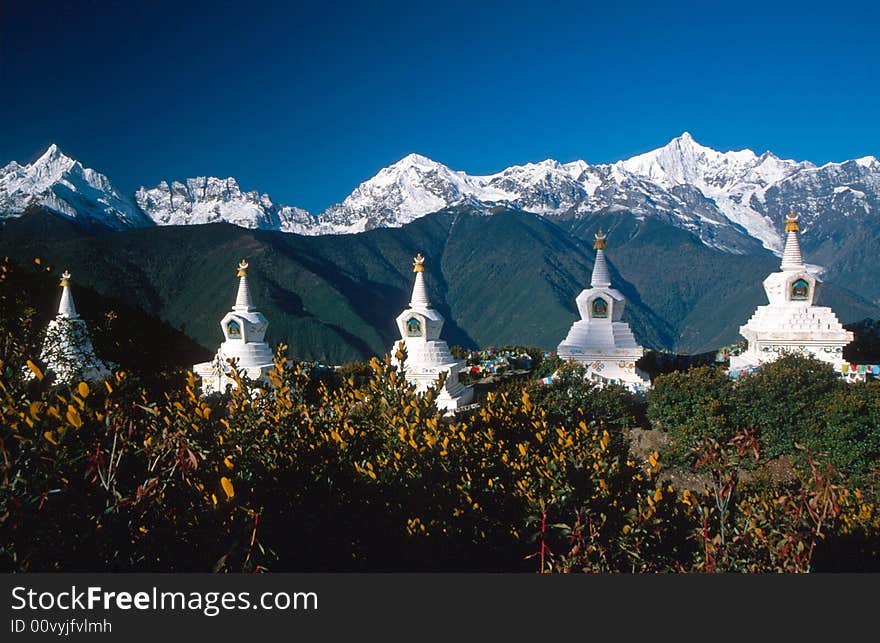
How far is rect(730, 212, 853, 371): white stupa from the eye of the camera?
77.0 feet

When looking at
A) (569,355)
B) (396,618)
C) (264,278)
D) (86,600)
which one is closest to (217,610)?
(86,600)

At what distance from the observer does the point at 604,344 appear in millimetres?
24625

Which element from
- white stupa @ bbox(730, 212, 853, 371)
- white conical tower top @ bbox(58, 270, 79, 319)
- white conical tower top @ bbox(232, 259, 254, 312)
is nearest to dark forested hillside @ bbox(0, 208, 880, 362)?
white conical tower top @ bbox(232, 259, 254, 312)

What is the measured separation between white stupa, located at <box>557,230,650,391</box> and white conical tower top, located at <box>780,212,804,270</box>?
21.5 feet

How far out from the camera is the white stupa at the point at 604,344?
2417cm

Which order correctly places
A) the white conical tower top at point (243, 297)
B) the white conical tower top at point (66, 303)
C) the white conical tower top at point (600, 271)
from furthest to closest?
the white conical tower top at point (600, 271) < the white conical tower top at point (243, 297) < the white conical tower top at point (66, 303)

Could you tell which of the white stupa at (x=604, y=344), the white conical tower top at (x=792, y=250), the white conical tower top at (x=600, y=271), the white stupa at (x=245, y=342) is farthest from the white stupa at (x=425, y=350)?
the white conical tower top at (x=792, y=250)

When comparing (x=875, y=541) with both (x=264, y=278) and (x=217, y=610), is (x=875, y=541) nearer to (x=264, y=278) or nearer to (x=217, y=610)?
(x=217, y=610)

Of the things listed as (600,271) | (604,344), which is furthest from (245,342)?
(600,271)

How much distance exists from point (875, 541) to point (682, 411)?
11713 millimetres

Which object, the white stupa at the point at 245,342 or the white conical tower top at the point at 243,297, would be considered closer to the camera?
the white stupa at the point at 245,342

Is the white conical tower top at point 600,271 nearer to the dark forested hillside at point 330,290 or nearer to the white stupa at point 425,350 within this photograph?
the white stupa at point 425,350

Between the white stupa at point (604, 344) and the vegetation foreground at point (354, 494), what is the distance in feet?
47.9

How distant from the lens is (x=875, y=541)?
7832mm
